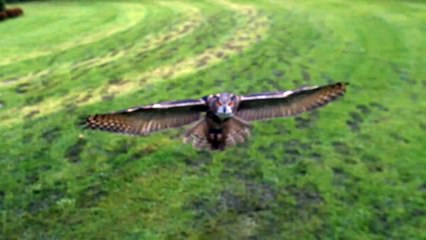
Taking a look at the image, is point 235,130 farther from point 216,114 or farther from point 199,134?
point 216,114

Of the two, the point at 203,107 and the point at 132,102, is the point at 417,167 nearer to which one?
the point at 203,107

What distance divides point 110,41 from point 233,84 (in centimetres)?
578

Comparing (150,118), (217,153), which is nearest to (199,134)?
(150,118)

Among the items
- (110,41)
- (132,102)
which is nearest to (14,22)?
(110,41)

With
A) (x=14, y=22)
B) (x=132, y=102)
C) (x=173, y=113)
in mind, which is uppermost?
(x=173, y=113)

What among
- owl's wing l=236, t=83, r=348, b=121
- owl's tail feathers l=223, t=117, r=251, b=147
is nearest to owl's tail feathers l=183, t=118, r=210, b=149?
owl's tail feathers l=223, t=117, r=251, b=147

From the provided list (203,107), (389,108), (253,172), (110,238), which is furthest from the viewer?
(389,108)

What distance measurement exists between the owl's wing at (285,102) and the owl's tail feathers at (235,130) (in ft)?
0.26

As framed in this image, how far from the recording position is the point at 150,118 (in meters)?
7.50

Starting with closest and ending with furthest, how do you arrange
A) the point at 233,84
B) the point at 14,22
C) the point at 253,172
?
the point at 253,172, the point at 233,84, the point at 14,22

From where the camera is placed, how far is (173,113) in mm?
7574

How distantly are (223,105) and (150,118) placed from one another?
3.19ft

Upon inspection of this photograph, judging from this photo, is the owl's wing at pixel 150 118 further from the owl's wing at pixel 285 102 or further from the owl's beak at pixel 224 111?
the owl's wing at pixel 285 102

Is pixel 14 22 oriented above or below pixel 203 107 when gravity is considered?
below
